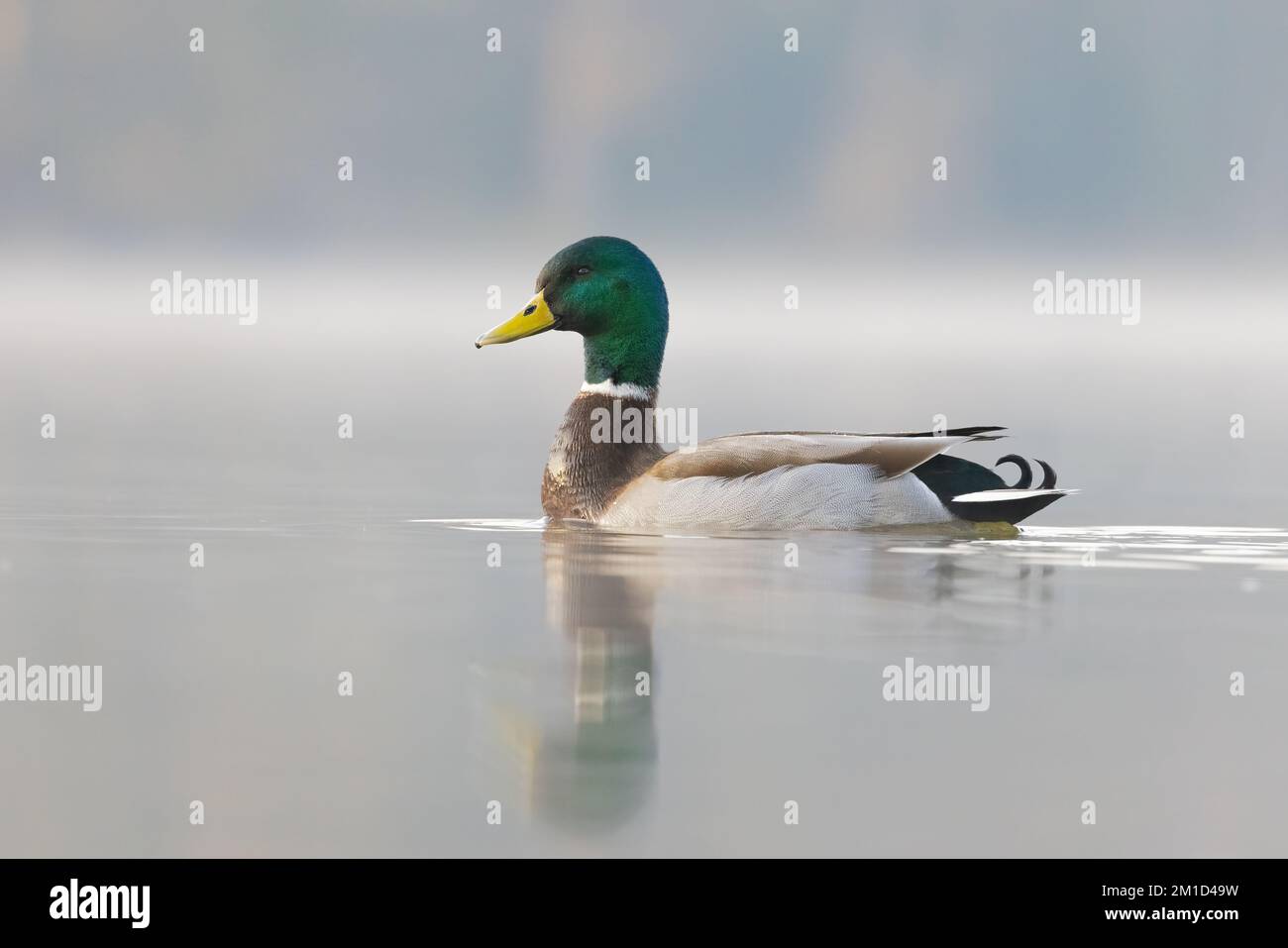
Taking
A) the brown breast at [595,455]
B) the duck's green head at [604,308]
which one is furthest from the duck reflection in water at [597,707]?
the duck's green head at [604,308]

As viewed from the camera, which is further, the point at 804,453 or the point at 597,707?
the point at 804,453

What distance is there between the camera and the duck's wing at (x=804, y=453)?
28.6 feet

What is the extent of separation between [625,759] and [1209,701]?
181 centimetres

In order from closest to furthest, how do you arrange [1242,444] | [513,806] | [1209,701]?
1. [513,806]
2. [1209,701]
3. [1242,444]

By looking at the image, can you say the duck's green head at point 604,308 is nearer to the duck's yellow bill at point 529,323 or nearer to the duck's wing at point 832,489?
the duck's yellow bill at point 529,323

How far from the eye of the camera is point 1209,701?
18.8 ft

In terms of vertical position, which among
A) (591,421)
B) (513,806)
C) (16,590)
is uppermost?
(591,421)

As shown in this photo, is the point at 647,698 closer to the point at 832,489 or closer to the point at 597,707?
→ the point at 597,707

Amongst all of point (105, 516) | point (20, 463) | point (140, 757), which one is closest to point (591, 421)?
point (105, 516)

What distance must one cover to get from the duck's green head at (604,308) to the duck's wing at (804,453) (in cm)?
92

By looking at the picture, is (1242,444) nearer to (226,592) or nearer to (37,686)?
(226,592)

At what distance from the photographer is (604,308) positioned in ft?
31.8

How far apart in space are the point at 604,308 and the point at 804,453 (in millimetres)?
1425

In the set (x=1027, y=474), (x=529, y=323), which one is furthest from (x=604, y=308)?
(x=1027, y=474)
